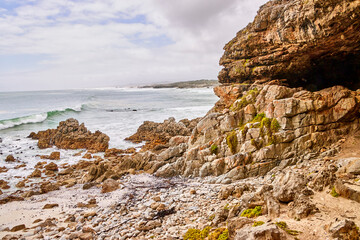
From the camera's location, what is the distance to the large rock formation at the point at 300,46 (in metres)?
12.6

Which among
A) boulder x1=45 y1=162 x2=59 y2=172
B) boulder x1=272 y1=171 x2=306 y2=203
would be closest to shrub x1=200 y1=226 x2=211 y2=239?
boulder x1=272 y1=171 x2=306 y2=203

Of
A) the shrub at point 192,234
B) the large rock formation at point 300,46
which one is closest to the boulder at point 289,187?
the shrub at point 192,234

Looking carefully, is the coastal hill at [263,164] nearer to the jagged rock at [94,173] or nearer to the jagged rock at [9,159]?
the jagged rock at [94,173]

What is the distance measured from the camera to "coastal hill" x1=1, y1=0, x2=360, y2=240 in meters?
7.45

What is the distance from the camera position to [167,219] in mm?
10945

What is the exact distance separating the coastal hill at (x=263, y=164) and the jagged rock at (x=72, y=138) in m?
6.60

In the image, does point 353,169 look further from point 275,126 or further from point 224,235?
point 224,235

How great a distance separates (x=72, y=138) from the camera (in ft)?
96.7

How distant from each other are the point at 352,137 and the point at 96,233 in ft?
49.2

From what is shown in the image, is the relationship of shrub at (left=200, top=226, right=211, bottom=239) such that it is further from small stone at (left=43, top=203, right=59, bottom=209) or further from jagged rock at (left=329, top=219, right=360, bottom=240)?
small stone at (left=43, top=203, right=59, bottom=209)

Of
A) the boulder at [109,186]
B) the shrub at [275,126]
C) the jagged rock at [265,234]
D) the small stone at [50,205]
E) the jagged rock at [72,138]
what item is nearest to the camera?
the jagged rock at [265,234]

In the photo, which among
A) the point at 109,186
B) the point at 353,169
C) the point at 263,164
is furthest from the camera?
the point at 109,186

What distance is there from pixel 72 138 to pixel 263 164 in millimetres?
25059

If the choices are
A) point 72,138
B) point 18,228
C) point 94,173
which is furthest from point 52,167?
point 18,228
